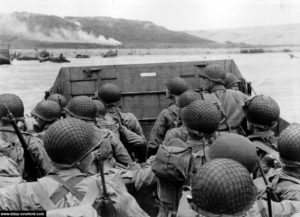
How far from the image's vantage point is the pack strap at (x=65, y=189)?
2889 millimetres

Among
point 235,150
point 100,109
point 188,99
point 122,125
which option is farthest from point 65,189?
point 122,125

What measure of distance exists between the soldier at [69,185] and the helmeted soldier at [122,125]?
3.03 m

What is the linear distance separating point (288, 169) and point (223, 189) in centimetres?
122

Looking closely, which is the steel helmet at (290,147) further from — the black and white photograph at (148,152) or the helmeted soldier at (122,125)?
the helmeted soldier at (122,125)

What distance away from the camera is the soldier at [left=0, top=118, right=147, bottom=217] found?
2.78 m

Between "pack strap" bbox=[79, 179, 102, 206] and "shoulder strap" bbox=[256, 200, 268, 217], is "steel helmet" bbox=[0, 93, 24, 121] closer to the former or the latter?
"pack strap" bbox=[79, 179, 102, 206]

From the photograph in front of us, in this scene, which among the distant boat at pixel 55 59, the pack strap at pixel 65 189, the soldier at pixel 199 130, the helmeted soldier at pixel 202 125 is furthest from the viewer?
the distant boat at pixel 55 59

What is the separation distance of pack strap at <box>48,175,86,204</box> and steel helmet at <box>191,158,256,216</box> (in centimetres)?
74

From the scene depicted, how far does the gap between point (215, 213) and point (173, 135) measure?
243cm

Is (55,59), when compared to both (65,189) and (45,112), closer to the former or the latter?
(45,112)

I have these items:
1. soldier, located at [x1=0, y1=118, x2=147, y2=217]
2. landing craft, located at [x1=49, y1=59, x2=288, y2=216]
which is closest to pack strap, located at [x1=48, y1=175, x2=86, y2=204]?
soldier, located at [x1=0, y1=118, x2=147, y2=217]

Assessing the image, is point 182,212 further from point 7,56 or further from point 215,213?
point 7,56

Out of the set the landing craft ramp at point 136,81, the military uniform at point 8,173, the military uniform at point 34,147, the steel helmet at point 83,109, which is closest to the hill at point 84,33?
the landing craft ramp at point 136,81

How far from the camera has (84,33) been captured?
156250 millimetres
